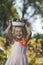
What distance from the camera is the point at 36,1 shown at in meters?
8.95

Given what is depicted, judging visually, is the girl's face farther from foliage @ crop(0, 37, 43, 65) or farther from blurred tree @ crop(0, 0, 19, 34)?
blurred tree @ crop(0, 0, 19, 34)

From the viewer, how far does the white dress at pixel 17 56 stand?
370 cm

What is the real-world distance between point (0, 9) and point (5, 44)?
122cm

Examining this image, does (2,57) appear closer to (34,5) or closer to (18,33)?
(34,5)

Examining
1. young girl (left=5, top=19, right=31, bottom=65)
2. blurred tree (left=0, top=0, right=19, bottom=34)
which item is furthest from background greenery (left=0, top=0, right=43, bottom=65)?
young girl (left=5, top=19, right=31, bottom=65)

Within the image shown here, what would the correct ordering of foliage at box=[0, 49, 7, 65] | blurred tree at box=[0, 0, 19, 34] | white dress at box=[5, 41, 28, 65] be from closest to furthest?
white dress at box=[5, 41, 28, 65] → foliage at box=[0, 49, 7, 65] → blurred tree at box=[0, 0, 19, 34]

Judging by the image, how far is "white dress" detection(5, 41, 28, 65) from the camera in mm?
3699

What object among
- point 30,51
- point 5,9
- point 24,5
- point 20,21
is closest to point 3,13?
point 5,9

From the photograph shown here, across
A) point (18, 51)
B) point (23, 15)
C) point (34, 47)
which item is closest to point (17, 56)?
point (18, 51)

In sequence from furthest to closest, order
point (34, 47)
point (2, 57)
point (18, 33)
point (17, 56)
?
point (34, 47)
point (2, 57)
point (18, 33)
point (17, 56)

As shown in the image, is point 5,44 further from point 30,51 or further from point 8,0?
point 8,0

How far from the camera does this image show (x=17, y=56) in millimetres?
3730

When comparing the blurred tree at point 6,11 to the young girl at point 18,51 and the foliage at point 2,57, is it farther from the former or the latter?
the young girl at point 18,51

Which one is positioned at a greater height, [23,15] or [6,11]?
[6,11]
